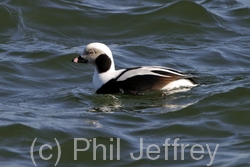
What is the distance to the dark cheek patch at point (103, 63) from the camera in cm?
1134

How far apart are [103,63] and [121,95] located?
0.67m

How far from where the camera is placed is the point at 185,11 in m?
Result: 15.5

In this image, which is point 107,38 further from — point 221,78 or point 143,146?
point 143,146

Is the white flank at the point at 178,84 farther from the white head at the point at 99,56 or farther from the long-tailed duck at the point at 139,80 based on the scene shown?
the white head at the point at 99,56

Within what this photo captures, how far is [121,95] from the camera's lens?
1091 centimetres

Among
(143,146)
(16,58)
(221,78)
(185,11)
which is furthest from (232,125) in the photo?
(185,11)

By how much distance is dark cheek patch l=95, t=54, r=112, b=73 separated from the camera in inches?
446

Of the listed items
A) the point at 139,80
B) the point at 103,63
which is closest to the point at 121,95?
the point at 139,80

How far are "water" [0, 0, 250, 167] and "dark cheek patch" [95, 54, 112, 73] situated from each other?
15.4 inches

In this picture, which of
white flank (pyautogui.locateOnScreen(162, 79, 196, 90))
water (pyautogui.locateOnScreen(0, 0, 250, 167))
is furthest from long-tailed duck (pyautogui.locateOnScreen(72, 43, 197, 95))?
water (pyautogui.locateOnScreen(0, 0, 250, 167))

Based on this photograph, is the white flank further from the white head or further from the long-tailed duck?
the white head

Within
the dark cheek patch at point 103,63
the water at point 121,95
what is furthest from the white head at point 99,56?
the water at point 121,95

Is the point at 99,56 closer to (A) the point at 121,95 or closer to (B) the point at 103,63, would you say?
(B) the point at 103,63

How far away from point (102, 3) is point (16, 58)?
377cm
